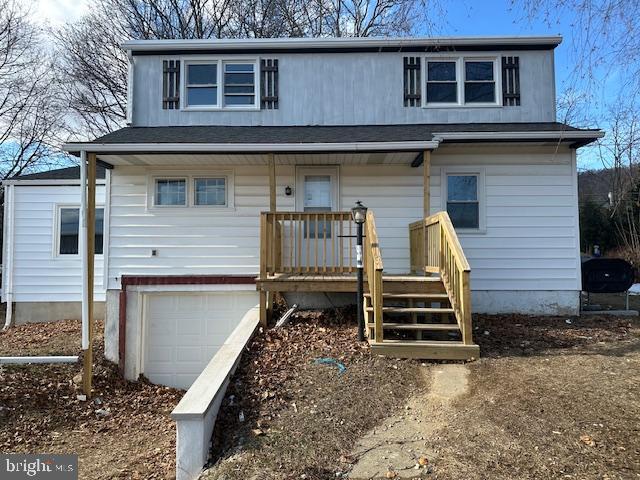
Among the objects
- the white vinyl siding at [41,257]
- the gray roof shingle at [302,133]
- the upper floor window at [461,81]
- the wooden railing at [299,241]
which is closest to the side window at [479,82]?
the upper floor window at [461,81]

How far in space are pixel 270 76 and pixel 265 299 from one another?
5.09 meters

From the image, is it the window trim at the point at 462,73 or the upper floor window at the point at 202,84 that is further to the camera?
the upper floor window at the point at 202,84

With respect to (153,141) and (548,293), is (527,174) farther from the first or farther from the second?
(153,141)

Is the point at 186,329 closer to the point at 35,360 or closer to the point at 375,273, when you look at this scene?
the point at 35,360

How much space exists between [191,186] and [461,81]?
19.5ft

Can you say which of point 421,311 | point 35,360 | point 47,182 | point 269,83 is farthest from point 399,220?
point 47,182

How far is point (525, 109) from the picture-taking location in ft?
28.3

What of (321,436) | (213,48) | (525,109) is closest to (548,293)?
(525,109)

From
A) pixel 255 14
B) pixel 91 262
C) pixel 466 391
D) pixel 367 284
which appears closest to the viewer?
pixel 466 391

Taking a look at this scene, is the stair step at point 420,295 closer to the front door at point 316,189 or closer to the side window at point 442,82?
the front door at point 316,189

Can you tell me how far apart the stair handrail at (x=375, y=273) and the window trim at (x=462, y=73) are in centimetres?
400

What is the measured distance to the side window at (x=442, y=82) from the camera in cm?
874

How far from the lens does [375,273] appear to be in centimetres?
526

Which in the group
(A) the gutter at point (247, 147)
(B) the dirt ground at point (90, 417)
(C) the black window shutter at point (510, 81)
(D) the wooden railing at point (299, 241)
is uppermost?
(C) the black window shutter at point (510, 81)
